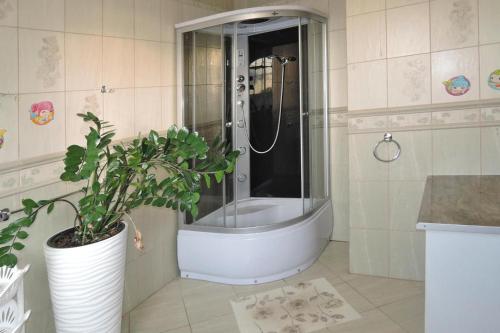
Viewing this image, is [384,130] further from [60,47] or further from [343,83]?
[60,47]

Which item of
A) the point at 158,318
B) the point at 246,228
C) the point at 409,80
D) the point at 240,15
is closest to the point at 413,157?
the point at 409,80

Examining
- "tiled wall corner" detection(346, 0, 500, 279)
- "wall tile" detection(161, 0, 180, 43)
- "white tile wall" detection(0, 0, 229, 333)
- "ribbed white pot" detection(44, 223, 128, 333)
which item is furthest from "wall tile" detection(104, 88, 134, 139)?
"tiled wall corner" detection(346, 0, 500, 279)

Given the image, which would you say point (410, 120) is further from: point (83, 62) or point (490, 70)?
point (83, 62)

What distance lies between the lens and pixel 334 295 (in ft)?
7.79

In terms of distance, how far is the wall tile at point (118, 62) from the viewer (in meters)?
2.10

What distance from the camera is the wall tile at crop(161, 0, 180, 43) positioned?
259 centimetres

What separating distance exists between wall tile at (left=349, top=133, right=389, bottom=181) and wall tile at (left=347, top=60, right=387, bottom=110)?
199 millimetres

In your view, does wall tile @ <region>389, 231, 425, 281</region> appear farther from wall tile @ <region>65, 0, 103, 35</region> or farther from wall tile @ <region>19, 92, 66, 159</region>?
wall tile @ <region>65, 0, 103, 35</region>

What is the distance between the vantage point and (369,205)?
260cm

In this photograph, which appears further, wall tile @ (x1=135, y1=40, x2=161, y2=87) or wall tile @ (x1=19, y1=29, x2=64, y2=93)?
wall tile @ (x1=135, y1=40, x2=161, y2=87)

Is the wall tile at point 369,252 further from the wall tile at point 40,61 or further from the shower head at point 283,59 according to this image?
the wall tile at point 40,61

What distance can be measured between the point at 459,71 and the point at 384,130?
1.75 ft

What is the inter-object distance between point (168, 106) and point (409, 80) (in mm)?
1551

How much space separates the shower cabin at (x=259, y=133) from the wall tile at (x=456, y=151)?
909 mm
